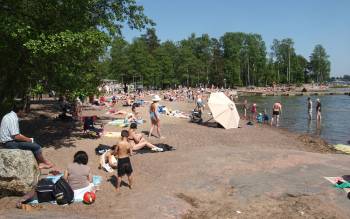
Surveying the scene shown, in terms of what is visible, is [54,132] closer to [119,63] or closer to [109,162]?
[109,162]

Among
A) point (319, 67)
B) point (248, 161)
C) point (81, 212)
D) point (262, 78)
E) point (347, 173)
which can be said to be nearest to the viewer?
point (81, 212)

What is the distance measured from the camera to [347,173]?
11680 millimetres

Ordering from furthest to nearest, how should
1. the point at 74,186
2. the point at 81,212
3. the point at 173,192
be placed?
the point at 173,192 → the point at 74,186 → the point at 81,212

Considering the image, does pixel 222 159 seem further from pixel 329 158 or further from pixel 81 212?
pixel 81 212

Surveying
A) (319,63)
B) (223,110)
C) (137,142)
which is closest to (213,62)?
(319,63)

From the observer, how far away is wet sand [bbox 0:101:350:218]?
870 centimetres

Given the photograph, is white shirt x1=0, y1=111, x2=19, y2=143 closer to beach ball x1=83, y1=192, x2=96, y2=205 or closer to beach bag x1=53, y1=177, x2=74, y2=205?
beach bag x1=53, y1=177, x2=74, y2=205

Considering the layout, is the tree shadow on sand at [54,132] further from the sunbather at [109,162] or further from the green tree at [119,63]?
the green tree at [119,63]

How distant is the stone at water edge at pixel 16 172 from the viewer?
28.9ft

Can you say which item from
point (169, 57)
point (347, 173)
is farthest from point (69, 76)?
point (169, 57)

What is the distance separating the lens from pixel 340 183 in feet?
34.4

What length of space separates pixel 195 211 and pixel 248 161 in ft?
15.2

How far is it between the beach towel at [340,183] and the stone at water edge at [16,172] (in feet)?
23.9

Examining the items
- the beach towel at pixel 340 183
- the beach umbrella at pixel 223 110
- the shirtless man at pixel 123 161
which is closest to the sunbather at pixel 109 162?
the shirtless man at pixel 123 161
